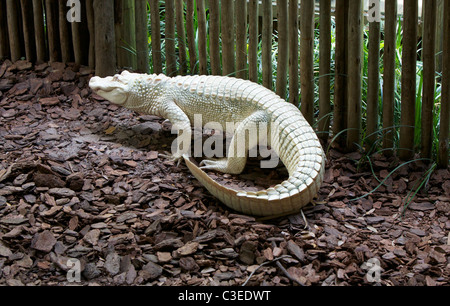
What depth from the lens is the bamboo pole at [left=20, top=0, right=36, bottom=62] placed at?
537cm

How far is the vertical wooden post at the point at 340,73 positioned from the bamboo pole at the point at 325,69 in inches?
3.4

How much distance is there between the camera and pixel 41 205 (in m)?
3.31

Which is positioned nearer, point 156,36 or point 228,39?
point 228,39

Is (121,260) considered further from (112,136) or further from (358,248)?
(112,136)

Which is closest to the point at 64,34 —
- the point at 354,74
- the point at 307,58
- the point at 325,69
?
the point at 307,58

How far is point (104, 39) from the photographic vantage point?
16.4 ft

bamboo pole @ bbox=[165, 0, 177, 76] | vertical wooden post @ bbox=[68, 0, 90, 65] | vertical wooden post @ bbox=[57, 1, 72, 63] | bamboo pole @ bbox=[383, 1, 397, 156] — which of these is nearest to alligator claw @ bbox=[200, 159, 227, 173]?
bamboo pole @ bbox=[383, 1, 397, 156]

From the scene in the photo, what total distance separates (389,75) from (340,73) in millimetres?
421

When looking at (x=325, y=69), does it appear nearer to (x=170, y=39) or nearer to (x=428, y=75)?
(x=428, y=75)

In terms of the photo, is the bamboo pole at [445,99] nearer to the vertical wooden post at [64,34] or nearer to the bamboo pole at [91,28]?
the bamboo pole at [91,28]

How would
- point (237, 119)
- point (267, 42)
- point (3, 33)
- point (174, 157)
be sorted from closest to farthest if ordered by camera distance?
point (174, 157)
point (237, 119)
point (267, 42)
point (3, 33)

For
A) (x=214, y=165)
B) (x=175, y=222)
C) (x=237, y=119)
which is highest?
(x=237, y=119)

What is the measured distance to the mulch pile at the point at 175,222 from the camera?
2.78 metres

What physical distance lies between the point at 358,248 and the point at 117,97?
2.62m
